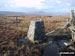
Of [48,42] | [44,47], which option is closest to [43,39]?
[48,42]

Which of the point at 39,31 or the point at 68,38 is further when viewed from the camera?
the point at 68,38

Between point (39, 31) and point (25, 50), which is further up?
point (39, 31)

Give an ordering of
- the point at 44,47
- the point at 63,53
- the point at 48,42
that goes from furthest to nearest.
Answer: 1. the point at 48,42
2. the point at 44,47
3. the point at 63,53

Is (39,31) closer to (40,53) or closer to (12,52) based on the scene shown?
Result: (40,53)

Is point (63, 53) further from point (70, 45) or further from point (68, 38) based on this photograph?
point (68, 38)

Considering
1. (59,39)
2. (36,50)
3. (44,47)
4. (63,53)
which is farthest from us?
(59,39)

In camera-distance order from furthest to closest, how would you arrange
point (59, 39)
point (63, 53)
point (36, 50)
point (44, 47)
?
point (59, 39)
point (44, 47)
point (36, 50)
point (63, 53)

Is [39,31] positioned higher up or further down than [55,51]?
higher up

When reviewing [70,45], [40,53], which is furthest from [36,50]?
[70,45]

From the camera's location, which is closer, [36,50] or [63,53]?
[63,53]
